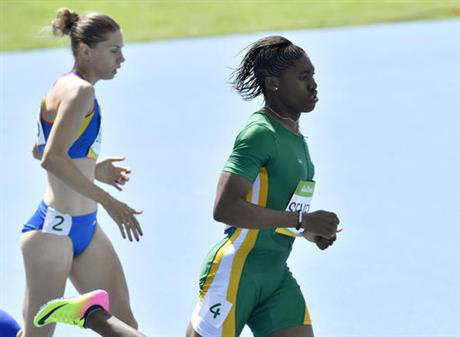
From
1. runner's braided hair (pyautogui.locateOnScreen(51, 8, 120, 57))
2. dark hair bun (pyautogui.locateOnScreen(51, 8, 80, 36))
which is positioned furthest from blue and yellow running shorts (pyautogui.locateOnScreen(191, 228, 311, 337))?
dark hair bun (pyautogui.locateOnScreen(51, 8, 80, 36))

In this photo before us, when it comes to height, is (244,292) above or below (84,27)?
below

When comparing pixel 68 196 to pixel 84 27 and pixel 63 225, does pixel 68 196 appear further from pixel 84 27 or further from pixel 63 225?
pixel 84 27

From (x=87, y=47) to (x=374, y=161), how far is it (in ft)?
17.7

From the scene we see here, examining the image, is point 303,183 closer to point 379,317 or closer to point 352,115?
point 379,317

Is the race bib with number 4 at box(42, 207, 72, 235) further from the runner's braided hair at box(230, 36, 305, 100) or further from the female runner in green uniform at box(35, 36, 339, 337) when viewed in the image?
the runner's braided hair at box(230, 36, 305, 100)

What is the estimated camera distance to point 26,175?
33.5 ft

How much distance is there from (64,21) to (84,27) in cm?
13

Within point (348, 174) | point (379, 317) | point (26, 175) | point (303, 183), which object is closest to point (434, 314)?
point (379, 317)

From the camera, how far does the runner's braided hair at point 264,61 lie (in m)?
4.46

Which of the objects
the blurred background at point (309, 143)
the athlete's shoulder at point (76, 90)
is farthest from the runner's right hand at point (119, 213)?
the blurred background at point (309, 143)

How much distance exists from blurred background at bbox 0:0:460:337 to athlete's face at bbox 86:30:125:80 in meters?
0.74

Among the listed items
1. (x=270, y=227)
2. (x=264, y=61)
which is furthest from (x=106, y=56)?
(x=270, y=227)

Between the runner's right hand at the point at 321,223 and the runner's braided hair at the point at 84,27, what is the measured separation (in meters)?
1.45

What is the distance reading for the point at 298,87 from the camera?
14.5 ft
